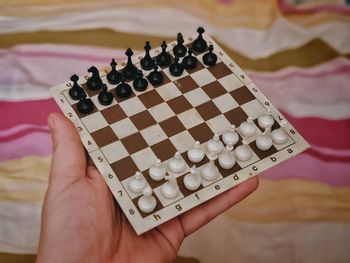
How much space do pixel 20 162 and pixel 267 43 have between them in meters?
1.05

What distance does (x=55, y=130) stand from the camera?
1.39 meters

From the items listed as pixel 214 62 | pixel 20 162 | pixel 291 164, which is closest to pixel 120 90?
pixel 214 62

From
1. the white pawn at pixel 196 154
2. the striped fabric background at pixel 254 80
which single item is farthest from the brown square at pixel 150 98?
the striped fabric background at pixel 254 80

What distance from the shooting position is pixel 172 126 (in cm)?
147

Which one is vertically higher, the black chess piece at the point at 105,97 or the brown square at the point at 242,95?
the brown square at the point at 242,95

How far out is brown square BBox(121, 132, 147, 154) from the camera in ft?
4.65

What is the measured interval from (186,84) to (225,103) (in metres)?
0.14

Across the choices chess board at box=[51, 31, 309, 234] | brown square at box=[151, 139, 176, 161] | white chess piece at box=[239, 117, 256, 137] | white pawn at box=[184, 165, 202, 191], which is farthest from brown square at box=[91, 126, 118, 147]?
white chess piece at box=[239, 117, 256, 137]

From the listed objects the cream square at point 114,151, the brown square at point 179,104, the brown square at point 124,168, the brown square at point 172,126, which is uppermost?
the brown square at point 179,104

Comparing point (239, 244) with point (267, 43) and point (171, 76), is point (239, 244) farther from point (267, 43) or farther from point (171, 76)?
point (267, 43)

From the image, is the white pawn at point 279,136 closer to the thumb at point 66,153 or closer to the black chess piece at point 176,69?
the black chess piece at point 176,69

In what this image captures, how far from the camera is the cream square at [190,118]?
4.85 ft

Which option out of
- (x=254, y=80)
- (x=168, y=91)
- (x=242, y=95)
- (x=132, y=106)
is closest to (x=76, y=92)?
(x=132, y=106)

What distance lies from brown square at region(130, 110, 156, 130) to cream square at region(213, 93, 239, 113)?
197 mm
